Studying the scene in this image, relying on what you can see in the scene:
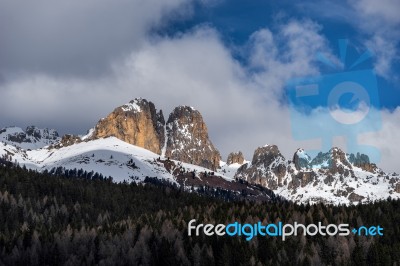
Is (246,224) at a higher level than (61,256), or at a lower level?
higher

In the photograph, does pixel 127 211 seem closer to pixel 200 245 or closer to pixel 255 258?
pixel 200 245

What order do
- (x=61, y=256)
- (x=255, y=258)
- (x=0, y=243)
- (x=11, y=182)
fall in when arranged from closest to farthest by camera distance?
(x=255, y=258) < (x=61, y=256) < (x=0, y=243) < (x=11, y=182)

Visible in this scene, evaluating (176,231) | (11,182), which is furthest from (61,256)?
(11,182)

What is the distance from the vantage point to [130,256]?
26.1 feet

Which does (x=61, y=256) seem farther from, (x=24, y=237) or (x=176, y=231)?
(x=176, y=231)

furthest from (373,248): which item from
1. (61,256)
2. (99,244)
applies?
(61,256)

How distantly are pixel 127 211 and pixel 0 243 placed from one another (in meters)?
9.74

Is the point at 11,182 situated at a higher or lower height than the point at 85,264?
higher

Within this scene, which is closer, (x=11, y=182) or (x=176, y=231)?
(x=176, y=231)

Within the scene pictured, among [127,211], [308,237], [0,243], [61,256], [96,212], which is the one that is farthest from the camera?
[127,211]

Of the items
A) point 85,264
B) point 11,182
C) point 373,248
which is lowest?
point 85,264

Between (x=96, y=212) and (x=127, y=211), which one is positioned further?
(x=127, y=211)

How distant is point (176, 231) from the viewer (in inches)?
361

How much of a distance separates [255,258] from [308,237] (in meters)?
2.24
